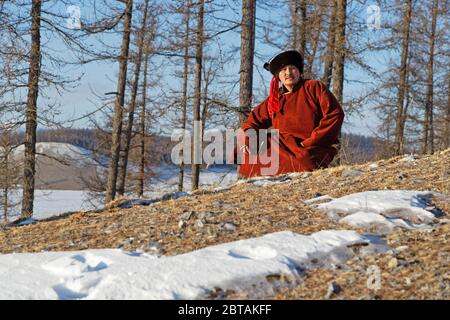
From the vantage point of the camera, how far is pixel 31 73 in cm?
1314

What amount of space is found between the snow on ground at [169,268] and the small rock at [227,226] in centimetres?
46

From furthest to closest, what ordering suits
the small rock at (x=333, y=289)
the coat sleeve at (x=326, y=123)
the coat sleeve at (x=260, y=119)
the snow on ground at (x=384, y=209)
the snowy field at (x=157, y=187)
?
the snowy field at (x=157, y=187)
the coat sleeve at (x=260, y=119)
the coat sleeve at (x=326, y=123)
the snow on ground at (x=384, y=209)
the small rock at (x=333, y=289)

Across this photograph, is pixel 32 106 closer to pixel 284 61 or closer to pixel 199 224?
pixel 284 61

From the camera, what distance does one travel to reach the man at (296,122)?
7.70 m

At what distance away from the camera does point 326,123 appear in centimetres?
761

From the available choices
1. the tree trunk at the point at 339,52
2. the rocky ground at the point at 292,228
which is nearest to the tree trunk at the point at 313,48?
the tree trunk at the point at 339,52

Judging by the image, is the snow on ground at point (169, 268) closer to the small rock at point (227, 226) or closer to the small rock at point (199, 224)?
the small rock at point (227, 226)

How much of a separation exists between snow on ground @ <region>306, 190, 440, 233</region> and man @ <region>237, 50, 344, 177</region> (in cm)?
277

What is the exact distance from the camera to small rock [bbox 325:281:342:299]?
9.74 feet

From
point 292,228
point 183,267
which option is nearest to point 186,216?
point 292,228

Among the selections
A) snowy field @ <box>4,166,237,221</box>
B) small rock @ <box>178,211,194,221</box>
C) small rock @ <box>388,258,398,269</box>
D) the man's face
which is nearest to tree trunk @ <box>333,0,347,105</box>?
snowy field @ <box>4,166,237,221</box>

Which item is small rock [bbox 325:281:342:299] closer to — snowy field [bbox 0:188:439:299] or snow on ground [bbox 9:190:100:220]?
snowy field [bbox 0:188:439:299]
